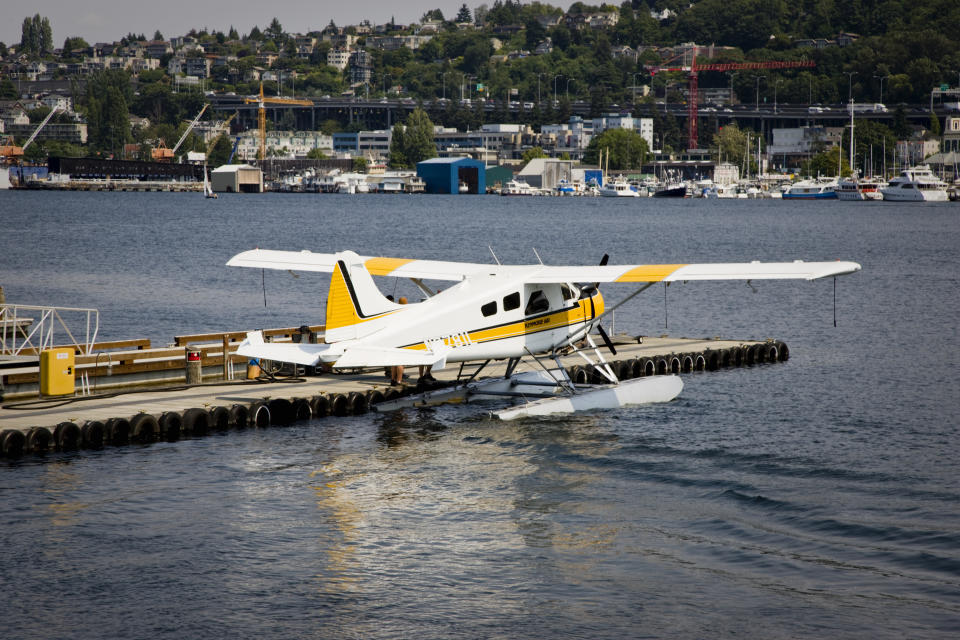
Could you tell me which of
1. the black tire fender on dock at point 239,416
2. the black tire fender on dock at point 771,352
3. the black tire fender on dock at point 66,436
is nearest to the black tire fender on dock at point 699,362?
the black tire fender on dock at point 771,352

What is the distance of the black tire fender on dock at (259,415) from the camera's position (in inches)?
895

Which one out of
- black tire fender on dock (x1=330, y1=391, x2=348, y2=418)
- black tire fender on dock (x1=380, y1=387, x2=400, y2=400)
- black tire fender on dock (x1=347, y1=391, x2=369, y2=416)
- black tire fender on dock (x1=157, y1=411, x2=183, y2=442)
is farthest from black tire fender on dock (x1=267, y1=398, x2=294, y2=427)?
black tire fender on dock (x1=380, y1=387, x2=400, y2=400)

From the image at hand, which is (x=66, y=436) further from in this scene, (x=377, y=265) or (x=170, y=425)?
(x=377, y=265)

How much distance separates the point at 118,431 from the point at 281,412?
11.9 feet

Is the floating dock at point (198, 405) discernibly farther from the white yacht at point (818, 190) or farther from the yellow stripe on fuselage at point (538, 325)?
the white yacht at point (818, 190)

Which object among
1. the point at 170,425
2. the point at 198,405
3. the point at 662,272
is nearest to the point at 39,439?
the point at 170,425

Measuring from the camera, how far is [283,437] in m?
22.1

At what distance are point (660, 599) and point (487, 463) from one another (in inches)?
259

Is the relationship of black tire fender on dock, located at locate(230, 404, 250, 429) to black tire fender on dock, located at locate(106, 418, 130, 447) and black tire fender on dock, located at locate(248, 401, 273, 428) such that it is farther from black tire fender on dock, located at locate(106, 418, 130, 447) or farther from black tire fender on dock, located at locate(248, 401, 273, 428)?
black tire fender on dock, located at locate(106, 418, 130, 447)

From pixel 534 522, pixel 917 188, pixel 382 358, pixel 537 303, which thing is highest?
pixel 917 188

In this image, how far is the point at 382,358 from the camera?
20.5m

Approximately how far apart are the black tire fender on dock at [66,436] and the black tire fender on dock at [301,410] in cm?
471

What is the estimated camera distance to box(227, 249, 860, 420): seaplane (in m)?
21.2

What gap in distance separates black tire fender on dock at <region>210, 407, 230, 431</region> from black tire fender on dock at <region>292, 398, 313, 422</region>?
5.13 ft
